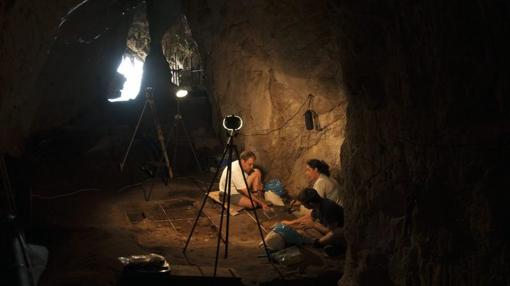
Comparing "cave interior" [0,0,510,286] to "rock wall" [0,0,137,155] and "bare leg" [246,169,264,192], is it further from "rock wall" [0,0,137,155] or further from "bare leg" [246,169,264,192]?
"bare leg" [246,169,264,192]

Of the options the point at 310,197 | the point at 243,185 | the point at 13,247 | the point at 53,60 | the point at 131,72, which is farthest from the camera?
the point at 131,72

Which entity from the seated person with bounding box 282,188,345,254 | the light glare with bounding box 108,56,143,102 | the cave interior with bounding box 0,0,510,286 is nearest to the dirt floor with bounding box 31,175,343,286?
the cave interior with bounding box 0,0,510,286

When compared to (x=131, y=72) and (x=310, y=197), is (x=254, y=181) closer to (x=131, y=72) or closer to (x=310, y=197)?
(x=310, y=197)

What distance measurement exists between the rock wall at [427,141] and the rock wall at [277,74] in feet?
6.72

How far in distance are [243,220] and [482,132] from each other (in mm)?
5243

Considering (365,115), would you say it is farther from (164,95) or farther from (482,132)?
(164,95)

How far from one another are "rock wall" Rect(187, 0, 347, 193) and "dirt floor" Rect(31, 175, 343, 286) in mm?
1394

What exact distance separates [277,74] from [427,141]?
5184 millimetres

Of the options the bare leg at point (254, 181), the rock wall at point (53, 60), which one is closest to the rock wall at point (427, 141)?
the rock wall at point (53, 60)

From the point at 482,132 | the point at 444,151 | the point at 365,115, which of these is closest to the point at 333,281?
the point at 365,115

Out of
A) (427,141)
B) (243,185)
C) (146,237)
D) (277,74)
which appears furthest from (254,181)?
(427,141)

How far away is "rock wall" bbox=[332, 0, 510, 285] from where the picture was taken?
117 inches

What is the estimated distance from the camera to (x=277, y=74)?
859 cm

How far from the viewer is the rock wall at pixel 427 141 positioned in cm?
Answer: 298
